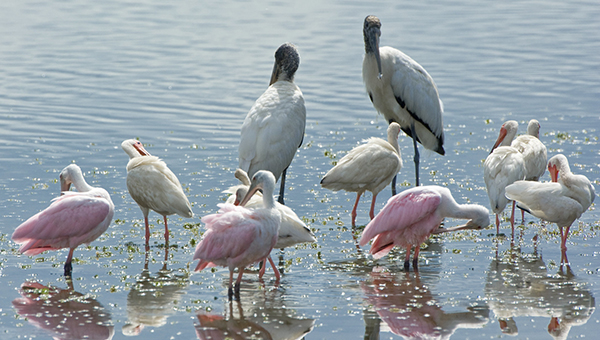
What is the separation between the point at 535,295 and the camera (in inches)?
291

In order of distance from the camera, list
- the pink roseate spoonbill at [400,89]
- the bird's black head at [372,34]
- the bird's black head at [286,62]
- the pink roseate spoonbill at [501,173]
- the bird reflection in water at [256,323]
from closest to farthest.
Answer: the bird reflection in water at [256,323] → the pink roseate spoonbill at [501,173] → the bird's black head at [286,62] → the bird's black head at [372,34] → the pink roseate spoonbill at [400,89]

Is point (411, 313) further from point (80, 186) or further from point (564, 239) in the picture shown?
point (80, 186)

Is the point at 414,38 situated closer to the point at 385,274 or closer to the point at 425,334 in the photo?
the point at 385,274

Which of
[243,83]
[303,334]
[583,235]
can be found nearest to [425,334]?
[303,334]

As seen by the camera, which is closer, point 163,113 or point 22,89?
point 163,113

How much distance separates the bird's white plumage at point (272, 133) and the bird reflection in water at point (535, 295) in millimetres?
2800

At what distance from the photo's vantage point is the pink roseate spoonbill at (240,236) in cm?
714

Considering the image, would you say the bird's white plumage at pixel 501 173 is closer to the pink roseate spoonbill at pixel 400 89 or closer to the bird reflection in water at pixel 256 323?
the pink roseate spoonbill at pixel 400 89

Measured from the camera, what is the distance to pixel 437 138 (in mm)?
12672

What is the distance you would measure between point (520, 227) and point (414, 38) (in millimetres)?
14443

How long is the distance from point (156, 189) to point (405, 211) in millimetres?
2642

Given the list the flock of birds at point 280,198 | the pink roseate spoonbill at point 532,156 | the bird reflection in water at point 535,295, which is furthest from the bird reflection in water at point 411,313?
the pink roseate spoonbill at point 532,156

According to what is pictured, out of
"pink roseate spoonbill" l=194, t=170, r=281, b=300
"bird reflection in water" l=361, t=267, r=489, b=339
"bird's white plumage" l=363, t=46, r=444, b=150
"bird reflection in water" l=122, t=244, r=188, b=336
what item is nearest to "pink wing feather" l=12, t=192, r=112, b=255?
"bird reflection in water" l=122, t=244, r=188, b=336

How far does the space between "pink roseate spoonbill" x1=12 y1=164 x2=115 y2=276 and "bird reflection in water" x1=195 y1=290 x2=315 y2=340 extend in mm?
1709
